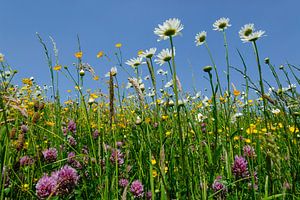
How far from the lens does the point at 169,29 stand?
141cm

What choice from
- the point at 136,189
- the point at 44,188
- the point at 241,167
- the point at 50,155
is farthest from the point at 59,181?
the point at 241,167

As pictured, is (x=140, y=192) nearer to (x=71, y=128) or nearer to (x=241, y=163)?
(x=241, y=163)

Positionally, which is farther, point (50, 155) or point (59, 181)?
point (50, 155)

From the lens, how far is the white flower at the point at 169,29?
4.62 feet

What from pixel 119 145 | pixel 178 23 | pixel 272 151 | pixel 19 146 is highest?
pixel 178 23

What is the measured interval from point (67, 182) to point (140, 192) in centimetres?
34

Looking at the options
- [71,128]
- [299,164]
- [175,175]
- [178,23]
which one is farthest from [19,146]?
[71,128]

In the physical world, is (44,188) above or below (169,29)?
below

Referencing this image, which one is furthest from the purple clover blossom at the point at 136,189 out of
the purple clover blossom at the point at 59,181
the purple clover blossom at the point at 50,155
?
the purple clover blossom at the point at 50,155

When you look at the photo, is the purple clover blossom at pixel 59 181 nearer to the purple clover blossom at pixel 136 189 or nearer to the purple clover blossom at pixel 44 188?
the purple clover blossom at pixel 44 188

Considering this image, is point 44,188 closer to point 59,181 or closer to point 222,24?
point 59,181

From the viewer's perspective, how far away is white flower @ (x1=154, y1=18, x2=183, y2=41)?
1.41 metres

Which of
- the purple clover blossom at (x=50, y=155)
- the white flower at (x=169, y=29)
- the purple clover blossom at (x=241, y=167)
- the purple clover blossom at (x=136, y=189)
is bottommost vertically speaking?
the purple clover blossom at (x=136, y=189)

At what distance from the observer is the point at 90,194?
1797mm
